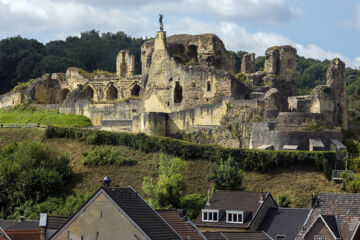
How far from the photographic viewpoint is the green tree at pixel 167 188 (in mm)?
55094

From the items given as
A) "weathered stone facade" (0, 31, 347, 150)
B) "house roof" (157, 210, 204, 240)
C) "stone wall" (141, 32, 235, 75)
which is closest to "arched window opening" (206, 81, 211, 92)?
"weathered stone facade" (0, 31, 347, 150)

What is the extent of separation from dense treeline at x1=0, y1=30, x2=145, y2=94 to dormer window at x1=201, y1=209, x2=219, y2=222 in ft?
204

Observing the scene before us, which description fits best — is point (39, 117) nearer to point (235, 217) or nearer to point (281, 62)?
point (281, 62)

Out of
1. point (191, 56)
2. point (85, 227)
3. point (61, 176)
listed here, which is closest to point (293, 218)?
point (85, 227)

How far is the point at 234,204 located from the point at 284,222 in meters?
3.79

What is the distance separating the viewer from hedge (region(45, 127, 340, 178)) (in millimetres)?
57906

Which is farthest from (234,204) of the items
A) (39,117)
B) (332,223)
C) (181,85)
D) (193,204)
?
(39,117)

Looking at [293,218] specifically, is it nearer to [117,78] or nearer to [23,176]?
[23,176]

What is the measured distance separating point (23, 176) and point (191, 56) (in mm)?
25104

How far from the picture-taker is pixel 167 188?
55469 millimetres

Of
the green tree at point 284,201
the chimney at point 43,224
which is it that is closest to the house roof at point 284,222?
the green tree at point 284,201

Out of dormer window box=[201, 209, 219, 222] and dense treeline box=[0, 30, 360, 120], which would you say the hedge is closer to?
dormer window box=[201, 209, 219, 222]

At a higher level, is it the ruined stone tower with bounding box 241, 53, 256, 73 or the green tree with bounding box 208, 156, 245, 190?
the ruined stone tower with bounding box 241, 53, 256, 73

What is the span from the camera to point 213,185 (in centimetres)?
5831
